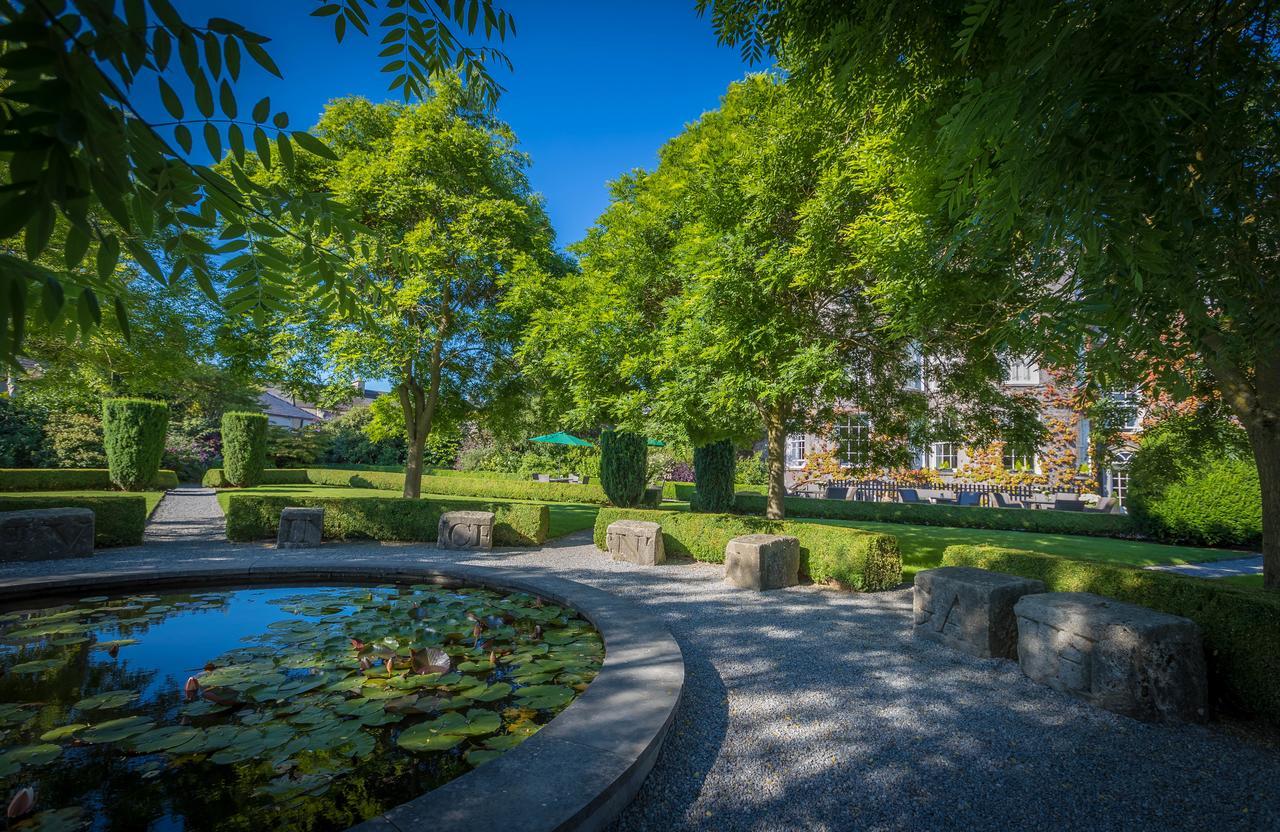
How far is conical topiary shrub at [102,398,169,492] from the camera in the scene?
1597cm

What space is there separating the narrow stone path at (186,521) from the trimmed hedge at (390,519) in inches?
41.8

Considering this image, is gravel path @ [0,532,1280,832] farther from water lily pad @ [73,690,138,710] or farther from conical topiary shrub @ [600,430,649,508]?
conical topiary shrub @ [600,430,649,508]

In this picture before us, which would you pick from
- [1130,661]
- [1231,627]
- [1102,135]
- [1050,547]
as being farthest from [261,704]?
[1050,547]

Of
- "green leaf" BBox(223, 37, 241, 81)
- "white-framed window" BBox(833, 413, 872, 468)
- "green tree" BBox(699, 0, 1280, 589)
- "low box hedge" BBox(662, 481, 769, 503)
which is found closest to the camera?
"green leaf" BBox(223, 37, 241, 81)

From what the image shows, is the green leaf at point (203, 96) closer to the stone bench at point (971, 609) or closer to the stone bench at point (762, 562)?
the stone bench at point (971, 609)

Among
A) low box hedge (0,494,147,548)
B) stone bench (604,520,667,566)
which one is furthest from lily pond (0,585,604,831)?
low box hedge (0,494,147,548)

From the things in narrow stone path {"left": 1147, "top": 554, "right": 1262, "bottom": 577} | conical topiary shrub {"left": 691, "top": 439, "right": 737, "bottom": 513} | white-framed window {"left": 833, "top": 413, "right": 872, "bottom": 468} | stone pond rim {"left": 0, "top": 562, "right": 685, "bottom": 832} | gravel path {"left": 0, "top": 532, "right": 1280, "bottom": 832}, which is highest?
white-framed window {"left": 833, "top": 413, "right": 872, "bottom": 468}

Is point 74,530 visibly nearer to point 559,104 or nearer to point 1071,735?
point 559,104

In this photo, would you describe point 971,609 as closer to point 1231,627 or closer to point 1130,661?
point 1130,661

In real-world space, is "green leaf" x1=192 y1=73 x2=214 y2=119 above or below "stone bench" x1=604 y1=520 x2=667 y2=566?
above

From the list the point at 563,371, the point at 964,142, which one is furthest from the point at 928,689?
the point at 563,371

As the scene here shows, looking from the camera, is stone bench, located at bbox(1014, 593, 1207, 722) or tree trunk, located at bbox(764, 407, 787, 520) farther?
tree trunk, located at bbox(764, 407, 787, 520)

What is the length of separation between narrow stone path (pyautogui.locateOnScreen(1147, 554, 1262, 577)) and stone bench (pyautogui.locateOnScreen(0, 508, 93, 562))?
16801mm

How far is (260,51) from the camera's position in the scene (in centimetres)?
117
